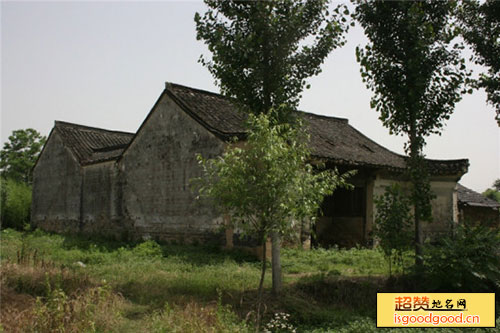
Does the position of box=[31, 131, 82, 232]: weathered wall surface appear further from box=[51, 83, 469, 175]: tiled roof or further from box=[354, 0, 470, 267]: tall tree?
box=[354, 0, 470, 267]: tall tree

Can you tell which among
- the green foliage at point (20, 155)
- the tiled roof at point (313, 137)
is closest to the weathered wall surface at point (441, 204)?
the tiled roof at point (313, 137)

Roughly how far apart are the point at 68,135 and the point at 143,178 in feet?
30.1

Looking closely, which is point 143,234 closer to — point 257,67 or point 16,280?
point 16,280

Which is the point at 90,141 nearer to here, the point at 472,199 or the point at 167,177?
the point at 167,177

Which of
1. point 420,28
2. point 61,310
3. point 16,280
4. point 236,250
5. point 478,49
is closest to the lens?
point 61,310

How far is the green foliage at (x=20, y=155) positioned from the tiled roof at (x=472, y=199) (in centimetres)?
3466

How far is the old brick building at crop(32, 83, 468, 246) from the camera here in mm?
14586

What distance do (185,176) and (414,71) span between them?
849 centimetres

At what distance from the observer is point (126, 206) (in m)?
17.9

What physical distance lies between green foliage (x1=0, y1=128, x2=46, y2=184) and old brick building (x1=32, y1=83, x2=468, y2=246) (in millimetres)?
19671

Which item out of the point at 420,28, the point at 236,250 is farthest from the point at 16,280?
the point at 420,28

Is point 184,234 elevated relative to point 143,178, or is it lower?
lower

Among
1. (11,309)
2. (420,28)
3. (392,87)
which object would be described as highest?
(420,28)

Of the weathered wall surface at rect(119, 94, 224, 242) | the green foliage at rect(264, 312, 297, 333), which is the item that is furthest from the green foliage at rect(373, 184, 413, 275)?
the weathered wall surface at rect(119, 94, 224, 242)
